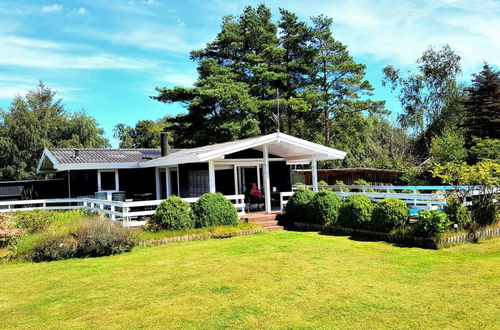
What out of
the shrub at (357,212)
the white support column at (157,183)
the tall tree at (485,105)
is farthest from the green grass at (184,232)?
the tall tree at (485,105)

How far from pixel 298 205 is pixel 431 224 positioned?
17.4ft

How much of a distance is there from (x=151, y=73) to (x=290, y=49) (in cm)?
1299

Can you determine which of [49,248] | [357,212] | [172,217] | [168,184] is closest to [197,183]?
[168,184]

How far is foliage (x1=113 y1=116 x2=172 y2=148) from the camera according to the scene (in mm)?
48031

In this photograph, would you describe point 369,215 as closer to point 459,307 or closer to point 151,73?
point 459,307

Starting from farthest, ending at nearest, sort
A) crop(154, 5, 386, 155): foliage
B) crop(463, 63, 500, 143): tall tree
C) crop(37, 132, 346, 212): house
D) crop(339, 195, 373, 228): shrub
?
crop(154, 5, 386, 155): foliage → crop(463, 63, 500, 143): tall tree → crop(37, 132, 346, 212): house → crop(339, 195, 373, 228): shrub

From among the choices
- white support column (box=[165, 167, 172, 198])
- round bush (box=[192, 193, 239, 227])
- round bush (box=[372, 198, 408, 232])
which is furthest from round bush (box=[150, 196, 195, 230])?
white support column (box=[165, 167, 172, 198])

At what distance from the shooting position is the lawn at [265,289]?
17.0ft

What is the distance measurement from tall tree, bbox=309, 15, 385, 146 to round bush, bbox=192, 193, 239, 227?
72.6 ft

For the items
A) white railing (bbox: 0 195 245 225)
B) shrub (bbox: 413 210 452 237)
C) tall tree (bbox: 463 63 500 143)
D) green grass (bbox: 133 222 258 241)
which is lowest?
green grass (bbox: 133 222 258 241)

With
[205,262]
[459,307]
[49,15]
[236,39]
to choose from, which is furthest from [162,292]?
[236,39]

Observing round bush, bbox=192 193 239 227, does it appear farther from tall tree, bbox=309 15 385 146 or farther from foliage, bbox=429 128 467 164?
tall tree, bbox=309 15 385 146

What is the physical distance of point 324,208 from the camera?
13.4m

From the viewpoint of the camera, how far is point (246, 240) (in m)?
11.8
